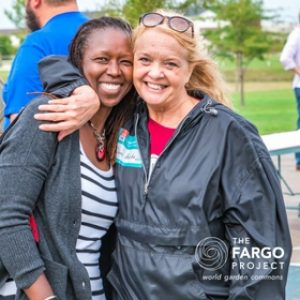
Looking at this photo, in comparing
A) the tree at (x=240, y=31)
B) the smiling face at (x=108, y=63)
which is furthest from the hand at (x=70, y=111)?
the tree at (x=240, y=31)

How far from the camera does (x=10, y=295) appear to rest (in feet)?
8.36

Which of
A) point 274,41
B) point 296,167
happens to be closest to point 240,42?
point 274,41

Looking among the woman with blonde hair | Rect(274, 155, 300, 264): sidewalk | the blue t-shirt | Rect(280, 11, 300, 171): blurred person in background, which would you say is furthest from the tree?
the woman with blonde hair

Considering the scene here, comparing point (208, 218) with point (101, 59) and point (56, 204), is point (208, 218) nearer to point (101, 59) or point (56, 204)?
point (56, 204)

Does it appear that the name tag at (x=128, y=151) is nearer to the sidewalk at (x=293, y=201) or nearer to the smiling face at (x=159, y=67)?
the smiling face at (x=159, y=67)

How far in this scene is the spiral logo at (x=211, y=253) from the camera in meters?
2.54

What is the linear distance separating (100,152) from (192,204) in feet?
1.42

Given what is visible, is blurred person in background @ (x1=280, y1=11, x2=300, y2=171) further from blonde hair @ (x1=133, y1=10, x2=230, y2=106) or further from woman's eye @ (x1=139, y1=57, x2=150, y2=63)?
woman's eye @ (x1=139, y1=57, x2=150, y2=63)

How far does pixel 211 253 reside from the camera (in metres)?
A: 2.55

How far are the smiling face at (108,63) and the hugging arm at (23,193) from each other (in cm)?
37

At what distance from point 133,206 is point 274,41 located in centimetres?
3366

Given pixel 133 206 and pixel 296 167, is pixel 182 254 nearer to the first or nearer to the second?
pixel 133 206

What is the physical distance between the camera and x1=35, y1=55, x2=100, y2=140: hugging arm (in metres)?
2.49

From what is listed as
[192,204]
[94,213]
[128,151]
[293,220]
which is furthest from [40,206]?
[293,220]
